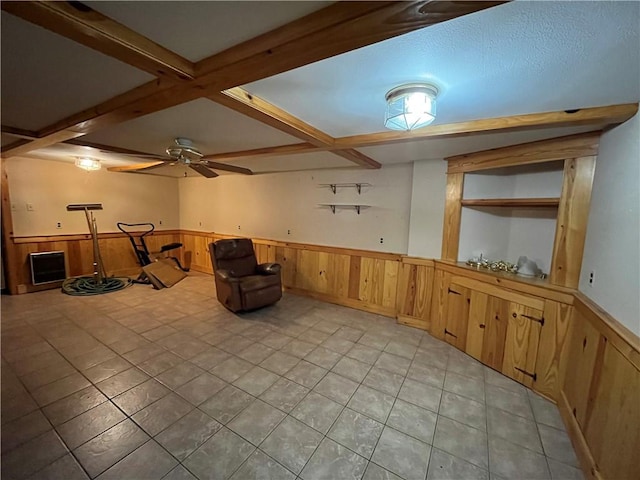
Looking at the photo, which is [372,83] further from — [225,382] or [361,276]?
[361,276]

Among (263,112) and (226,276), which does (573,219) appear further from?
(226,276)

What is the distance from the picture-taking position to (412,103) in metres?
1.40

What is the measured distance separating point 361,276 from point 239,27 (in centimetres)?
339

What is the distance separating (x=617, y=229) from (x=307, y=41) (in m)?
2.09

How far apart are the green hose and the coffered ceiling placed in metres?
3.04

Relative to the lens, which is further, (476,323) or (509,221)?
(509,221)

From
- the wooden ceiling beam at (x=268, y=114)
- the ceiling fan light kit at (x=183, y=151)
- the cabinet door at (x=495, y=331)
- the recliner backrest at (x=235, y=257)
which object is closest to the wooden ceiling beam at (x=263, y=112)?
the wooden ceiling beam at (x=268, y=114)

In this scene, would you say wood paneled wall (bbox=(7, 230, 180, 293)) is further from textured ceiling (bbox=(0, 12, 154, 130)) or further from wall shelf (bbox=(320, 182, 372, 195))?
wall shelf (bbox=(320, 182, 372, 195))

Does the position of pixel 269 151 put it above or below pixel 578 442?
above

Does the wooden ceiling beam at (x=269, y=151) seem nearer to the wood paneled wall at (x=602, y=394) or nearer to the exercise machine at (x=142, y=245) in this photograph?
the wood paneled wall at (x=602, y=394)

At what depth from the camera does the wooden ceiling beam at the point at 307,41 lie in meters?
0.82

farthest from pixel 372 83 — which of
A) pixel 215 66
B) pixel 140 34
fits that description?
pixel 140 34

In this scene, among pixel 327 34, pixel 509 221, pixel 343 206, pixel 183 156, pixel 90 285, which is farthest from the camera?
pixel 90 285

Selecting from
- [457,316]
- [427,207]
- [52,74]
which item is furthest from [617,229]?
[52,74]
